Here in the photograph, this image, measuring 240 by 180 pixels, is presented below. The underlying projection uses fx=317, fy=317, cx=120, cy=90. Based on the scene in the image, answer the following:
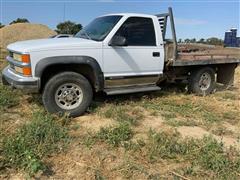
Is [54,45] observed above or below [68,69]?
above

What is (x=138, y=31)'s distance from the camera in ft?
21.3

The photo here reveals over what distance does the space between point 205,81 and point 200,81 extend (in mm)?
205

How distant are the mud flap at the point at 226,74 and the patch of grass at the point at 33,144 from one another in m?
5.19

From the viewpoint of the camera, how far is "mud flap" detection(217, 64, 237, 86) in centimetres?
851

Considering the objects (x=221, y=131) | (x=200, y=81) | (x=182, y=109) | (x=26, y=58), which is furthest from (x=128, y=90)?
(x=200, y=81)

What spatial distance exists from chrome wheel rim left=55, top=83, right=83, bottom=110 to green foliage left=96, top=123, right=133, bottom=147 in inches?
42.3

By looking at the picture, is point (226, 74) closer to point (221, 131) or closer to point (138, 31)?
point (138, 31)

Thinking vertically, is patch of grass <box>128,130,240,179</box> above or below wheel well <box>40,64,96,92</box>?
below

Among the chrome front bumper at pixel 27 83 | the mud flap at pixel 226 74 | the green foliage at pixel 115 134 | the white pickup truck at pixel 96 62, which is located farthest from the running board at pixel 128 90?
the mud flap at pixel 226 74

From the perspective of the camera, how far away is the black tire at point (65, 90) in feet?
18.0

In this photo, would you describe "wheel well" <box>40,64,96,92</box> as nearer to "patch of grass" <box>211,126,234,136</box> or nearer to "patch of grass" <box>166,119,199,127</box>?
"patch of grass" <box>166,119,199,127</box>

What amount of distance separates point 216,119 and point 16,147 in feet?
12.2

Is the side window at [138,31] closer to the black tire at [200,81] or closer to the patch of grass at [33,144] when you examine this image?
the black tire at [200,81]

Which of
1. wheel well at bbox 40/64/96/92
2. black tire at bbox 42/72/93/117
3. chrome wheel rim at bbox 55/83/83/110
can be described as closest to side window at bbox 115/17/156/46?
wheel well at bbox 40/64/96/92
